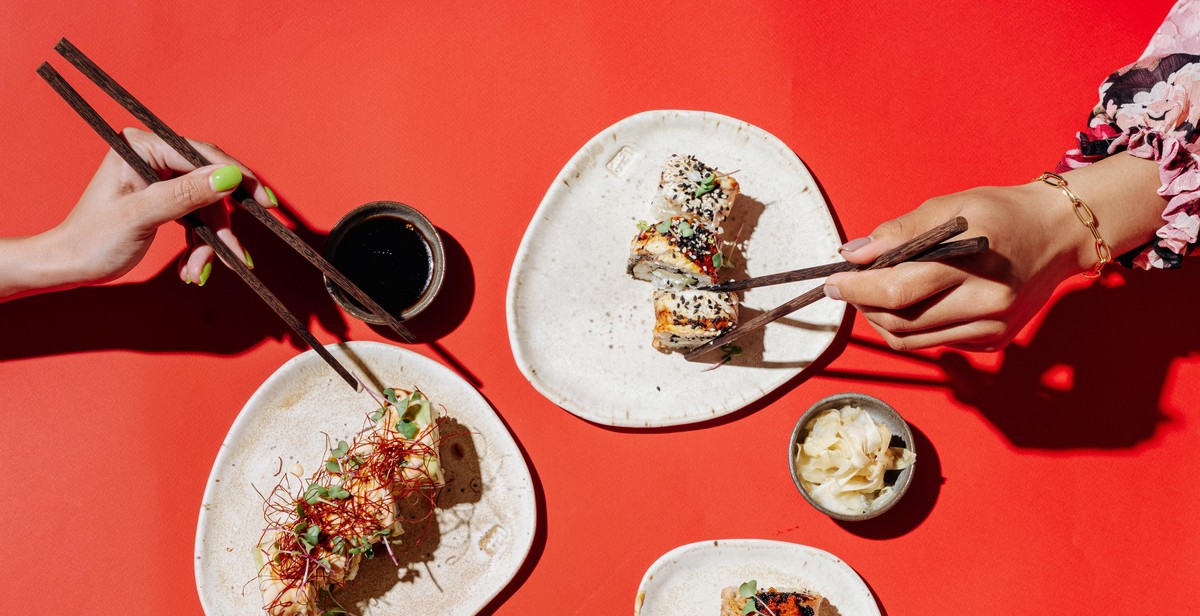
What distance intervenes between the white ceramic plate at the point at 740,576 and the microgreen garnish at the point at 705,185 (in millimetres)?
1426

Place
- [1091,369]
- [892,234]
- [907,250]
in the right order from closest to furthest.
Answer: [907,250] → [892,234] → [1091,369]

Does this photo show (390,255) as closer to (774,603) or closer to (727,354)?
(727,354)

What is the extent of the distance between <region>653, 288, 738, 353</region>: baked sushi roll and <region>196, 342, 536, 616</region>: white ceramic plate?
32.1 inches

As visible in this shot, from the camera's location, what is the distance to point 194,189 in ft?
8.02

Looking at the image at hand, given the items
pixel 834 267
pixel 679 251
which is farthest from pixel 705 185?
pixel 834 267

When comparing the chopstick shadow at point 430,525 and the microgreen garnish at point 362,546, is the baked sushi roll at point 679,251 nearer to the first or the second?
the chopstick shadow at point 430,525

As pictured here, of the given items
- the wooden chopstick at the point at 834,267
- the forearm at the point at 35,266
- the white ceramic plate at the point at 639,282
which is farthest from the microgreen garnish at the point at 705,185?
the forearm at the point at 35,266

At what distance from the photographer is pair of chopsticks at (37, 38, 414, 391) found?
88.0 inches

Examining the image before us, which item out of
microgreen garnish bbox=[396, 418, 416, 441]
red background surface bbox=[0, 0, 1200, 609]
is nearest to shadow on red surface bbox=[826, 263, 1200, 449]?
red background surface bbox=[0, 0, 1200, 609]

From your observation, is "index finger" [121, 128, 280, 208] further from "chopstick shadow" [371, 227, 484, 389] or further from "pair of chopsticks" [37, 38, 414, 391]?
"chopstick shadow" [371, 227, 484, 389]

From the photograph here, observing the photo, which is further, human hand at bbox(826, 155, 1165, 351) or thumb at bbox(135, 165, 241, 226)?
thumb at bbox(135, 165, 241, 226)

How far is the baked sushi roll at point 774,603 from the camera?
2.64 metres

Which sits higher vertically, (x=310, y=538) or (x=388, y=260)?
(x=388, y=260)

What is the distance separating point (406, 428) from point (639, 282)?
44.4 inches
